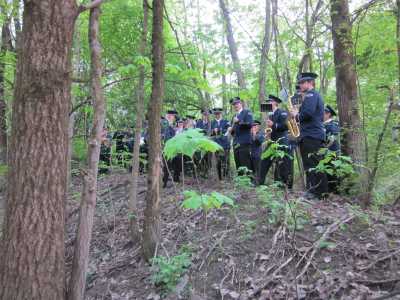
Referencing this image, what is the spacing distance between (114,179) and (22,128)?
25.5 ft

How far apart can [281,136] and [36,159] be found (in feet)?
18.5

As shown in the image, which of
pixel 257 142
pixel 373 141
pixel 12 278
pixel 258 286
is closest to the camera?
pixel 12 278

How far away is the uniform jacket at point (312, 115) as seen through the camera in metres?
6.47

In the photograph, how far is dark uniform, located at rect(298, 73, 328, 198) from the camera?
646cm

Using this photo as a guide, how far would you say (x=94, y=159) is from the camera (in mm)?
4164

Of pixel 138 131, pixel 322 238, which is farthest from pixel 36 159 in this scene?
pixel 322 238

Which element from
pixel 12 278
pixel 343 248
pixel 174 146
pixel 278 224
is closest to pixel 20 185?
pixel 12 278

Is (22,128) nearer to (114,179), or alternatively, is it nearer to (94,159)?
(94,159)

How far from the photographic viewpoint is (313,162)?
21.5 feet

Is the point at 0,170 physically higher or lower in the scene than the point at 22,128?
lower

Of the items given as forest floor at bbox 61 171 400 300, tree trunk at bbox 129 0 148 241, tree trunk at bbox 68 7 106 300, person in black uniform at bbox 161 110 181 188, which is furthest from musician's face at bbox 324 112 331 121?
tree trunk at bbox 68 7 106 300

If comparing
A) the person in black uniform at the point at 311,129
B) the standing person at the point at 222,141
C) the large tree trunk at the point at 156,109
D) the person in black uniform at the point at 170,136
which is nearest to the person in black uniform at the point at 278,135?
the person in black uniform at the point at 311,129

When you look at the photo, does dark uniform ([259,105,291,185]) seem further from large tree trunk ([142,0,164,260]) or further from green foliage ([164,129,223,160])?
green foliage ([164,129,223,160])

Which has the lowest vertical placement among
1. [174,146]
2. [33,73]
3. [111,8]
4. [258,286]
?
[258,286]
